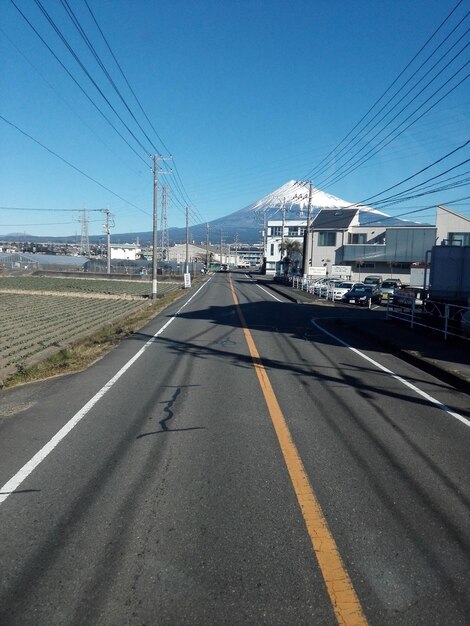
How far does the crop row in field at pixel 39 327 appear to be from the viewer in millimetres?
14156

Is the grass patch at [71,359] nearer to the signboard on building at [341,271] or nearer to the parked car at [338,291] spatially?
the parked car at [338,291]

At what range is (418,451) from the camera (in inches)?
236

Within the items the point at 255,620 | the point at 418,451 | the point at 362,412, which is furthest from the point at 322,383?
the point at 255,620

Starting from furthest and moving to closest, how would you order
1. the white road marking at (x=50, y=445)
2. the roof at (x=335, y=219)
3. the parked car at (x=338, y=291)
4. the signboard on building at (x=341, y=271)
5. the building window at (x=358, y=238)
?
the roof at (x=335, y=219) < the building window at (x=358, y=238) < the signboard on building at (x=341, y=271) < the parked car at (x=338, y=291) < the white road marking at (x=50, y=445)

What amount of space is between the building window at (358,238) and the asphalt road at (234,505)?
2505 inches

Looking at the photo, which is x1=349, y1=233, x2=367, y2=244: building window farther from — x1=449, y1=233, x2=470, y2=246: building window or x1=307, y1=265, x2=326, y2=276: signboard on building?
x1=449, y1=233, x2=470, y2=246: building window

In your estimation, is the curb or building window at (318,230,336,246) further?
building window at (318,230,336,246)

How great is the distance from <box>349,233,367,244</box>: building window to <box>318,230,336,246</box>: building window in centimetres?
223

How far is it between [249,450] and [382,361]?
7215 millimetres

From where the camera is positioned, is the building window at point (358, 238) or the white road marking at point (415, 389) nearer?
the white road marking at point (415, 389)

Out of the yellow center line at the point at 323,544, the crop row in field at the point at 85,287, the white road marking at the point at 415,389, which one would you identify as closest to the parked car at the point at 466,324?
the white road marking at the point at 415,389

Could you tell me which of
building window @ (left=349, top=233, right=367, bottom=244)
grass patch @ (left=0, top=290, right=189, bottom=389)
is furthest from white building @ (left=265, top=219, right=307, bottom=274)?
grass patch @ (left=0, top=290, right=189, bottom=389)

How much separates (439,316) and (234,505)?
523 inches

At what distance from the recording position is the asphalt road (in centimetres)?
324
